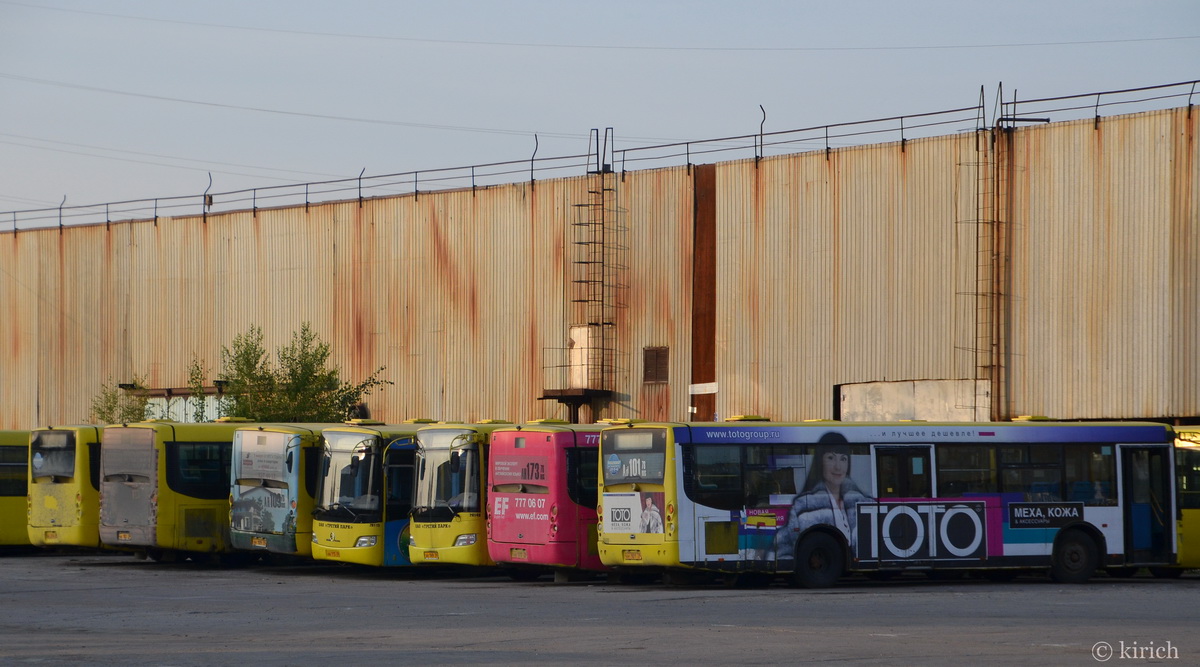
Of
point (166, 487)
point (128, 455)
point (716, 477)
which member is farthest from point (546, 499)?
point (128, 455)

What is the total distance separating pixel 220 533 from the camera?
2912 cm

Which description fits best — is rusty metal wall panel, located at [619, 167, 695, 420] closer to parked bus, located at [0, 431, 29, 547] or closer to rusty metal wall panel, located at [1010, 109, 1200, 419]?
rusty metal wall panel, located at [1010, 109, 1200, 419]

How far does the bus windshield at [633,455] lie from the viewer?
72.0 feet

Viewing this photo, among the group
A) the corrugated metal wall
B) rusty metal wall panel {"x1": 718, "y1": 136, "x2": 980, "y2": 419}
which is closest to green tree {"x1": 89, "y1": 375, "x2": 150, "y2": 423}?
the corrugated metal wall

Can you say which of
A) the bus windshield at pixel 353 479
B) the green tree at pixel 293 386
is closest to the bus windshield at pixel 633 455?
the bus windshield at pixel 353 479

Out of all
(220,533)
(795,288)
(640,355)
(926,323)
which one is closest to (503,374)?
(640,355)

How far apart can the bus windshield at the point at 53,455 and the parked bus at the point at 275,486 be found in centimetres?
450

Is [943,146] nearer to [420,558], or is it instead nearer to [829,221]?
[829,221]

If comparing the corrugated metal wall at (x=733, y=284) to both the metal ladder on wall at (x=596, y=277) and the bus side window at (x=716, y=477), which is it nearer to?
the metal ladder on wall at (x=596, y=277)

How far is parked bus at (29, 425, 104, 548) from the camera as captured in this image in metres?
30.2

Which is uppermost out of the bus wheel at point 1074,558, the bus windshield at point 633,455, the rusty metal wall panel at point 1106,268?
the rusty metal wall panel at point 1106,268

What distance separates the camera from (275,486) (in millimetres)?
27328

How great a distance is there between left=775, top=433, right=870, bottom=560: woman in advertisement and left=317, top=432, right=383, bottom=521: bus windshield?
7510 mm

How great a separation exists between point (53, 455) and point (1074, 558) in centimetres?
1968
